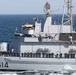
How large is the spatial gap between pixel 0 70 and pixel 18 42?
2956 millimetres

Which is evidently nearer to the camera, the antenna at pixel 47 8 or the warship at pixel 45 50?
the warship at pixel 45 50

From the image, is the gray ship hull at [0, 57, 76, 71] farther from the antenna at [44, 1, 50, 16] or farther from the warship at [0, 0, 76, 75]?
the antenna at [44, 1, 50, 16]

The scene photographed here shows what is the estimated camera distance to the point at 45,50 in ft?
121

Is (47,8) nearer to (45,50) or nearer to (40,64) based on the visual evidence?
(45,50)

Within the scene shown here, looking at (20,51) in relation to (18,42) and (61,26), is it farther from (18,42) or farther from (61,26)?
(61,26)

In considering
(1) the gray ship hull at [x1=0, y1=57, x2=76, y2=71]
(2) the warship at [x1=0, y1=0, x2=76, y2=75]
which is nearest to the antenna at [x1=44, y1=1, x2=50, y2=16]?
(2) the warship at [x1=0, y1=0, x2=76, y2=75]

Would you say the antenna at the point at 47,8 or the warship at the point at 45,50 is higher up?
the antenna at the point at 47,8

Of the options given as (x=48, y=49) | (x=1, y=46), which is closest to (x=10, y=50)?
(x=1, y=46)

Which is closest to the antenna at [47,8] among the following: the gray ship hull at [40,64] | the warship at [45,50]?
the warship at [45,50]

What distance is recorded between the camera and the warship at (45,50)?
1415 inches

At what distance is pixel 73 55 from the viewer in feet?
119

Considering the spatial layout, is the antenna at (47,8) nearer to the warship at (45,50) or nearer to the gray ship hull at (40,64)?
the warship at (45,50)

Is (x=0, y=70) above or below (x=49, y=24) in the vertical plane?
below

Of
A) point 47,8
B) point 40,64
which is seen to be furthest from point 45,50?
point 47,8
